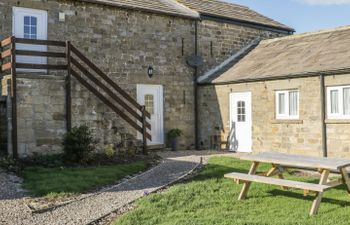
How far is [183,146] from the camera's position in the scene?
17469 millimetres

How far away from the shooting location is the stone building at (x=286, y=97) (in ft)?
43.0

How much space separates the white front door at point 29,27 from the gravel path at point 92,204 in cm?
606

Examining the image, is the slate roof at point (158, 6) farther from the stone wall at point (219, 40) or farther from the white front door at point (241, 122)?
the white front door at point (241, 122)

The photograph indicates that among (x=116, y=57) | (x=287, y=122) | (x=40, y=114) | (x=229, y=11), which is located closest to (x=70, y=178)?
(x=40, y=114)

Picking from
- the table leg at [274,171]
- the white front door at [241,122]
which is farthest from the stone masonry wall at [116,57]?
the table leg at [274,171]

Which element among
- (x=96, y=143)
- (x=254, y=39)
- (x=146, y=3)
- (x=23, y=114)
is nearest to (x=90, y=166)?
(x=96, y=143)

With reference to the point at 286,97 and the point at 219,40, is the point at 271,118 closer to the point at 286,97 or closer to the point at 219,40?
the point at 286,97

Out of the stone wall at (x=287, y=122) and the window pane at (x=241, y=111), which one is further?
the window pane at (x=241, y=111)

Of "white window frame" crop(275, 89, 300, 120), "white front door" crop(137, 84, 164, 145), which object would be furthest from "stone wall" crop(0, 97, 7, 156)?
"white window frame" crop(275, 89, 300, 120)

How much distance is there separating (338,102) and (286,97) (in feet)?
6.13

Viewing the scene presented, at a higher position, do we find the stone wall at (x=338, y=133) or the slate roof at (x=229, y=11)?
the slate roof at (x=229, y=11)

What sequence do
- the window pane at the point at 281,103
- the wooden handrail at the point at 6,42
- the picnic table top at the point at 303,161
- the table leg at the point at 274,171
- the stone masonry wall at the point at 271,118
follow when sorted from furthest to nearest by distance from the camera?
the window pane at the point at 281,103, the stone masonry wall at the point at 271,118, the wooden handrail at the point at 6,42, the table leg at the point at 274,171, the picnic table top at the point at 303,161

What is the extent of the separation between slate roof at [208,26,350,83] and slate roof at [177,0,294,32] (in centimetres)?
168

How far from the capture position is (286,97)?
14492mm
